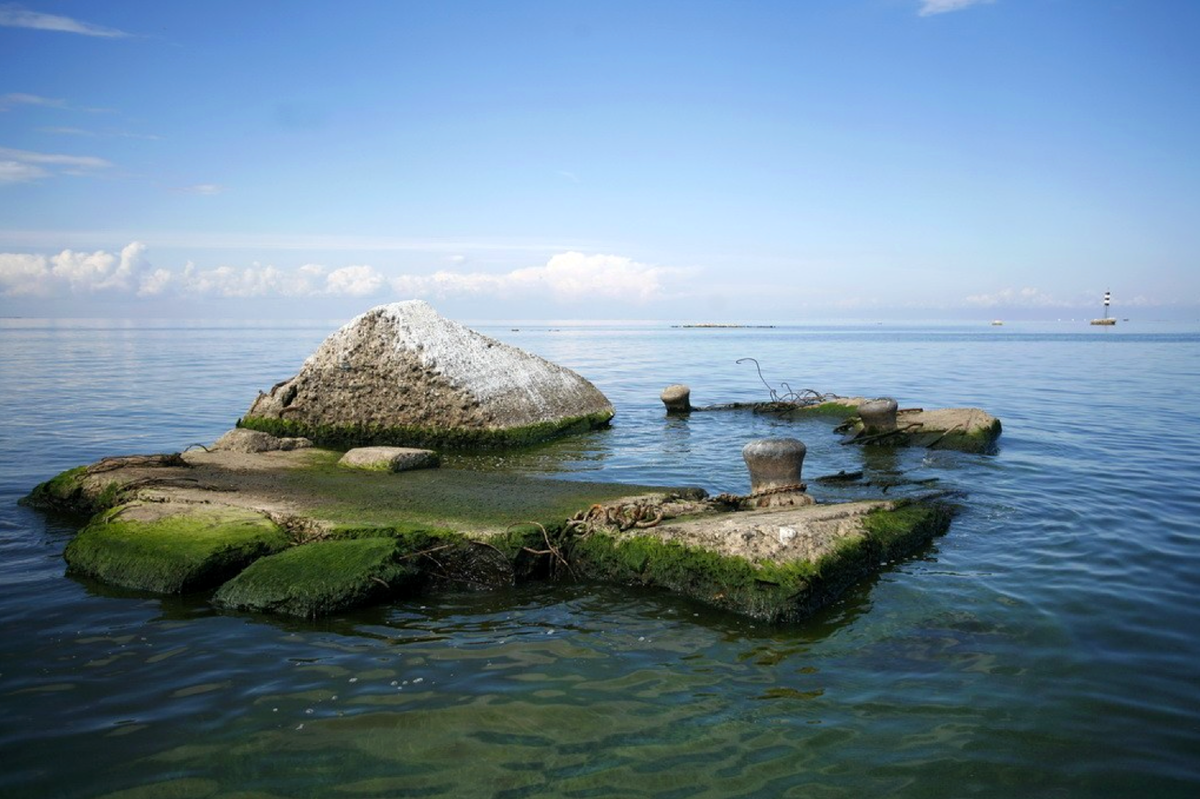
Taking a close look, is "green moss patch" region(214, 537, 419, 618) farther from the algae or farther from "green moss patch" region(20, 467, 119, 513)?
the algae

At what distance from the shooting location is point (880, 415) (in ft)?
45.1

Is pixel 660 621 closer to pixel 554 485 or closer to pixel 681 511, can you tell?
pixel 681 511

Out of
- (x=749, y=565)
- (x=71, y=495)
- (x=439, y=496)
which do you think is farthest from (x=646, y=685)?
(x=71, y=495)

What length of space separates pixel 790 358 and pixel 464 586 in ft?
123

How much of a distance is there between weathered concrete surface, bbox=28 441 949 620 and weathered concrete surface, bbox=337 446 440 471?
1.36m

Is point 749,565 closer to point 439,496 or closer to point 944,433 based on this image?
point 439,496

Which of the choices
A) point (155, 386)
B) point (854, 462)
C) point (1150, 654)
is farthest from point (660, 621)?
point (155, 386)

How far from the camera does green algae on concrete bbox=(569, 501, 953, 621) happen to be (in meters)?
6.11

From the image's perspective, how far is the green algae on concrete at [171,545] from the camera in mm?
6727

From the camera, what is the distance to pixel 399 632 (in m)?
5.86

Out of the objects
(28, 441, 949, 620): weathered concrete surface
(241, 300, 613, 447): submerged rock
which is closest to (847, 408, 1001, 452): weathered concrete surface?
(28, 441, 949, 620): weathered concrete surface

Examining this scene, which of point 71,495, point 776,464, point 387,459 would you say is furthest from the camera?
point 387,459

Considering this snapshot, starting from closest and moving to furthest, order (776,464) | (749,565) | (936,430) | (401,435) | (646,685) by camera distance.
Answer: (646,685)
(749,565)
(776,464)
(401,435)
(936,430)

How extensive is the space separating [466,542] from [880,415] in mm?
9045
